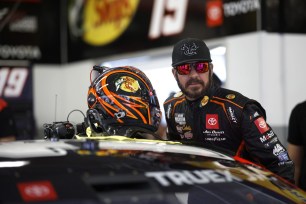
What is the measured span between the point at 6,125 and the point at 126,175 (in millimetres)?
4375

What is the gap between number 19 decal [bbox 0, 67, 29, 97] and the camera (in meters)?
9.00

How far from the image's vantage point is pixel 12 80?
9148 mm

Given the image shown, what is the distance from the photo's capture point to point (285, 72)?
6.04 metres

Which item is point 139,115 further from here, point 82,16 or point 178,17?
point 82,16

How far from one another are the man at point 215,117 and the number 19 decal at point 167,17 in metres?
4.13

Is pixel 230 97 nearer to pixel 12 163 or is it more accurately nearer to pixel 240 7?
pixel 12 163

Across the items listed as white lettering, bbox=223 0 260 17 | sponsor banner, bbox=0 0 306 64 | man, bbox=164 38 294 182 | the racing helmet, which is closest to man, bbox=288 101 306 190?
man, bbox=164 38 294 182

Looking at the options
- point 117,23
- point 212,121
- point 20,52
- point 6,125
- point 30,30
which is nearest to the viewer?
point 212,121

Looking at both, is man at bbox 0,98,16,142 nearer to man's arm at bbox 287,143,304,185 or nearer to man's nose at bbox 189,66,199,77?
man's arm at bbox 287,143,304,185

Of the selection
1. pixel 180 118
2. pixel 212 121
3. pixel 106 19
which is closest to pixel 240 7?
pixel 106 19

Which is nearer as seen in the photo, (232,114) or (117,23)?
(232,114)

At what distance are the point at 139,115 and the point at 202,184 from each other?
3.68 feet

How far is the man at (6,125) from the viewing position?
5.80 m

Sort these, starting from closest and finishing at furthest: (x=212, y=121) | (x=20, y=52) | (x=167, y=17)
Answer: (x=212, y=121), (x=167, y=17), (x=20, y=52)
